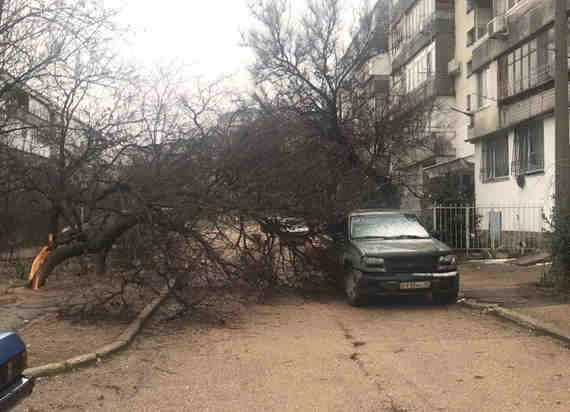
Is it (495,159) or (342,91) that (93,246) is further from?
(495,159)

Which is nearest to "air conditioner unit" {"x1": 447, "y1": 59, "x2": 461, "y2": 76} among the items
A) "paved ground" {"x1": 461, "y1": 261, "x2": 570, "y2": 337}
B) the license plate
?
"paved ground" {"x1": 461, "y1": 261, "x2": 570, "y2": 337}

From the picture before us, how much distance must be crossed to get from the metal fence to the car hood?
882 cm

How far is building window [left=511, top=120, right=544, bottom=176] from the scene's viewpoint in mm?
21328

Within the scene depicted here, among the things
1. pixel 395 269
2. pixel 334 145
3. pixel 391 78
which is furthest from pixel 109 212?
pixel 391 78

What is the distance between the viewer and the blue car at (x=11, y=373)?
3.63m

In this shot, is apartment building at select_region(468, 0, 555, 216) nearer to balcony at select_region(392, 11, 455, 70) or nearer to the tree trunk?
balcony at select_region(392, 11, 455, 70)

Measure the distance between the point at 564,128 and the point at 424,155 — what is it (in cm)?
2086

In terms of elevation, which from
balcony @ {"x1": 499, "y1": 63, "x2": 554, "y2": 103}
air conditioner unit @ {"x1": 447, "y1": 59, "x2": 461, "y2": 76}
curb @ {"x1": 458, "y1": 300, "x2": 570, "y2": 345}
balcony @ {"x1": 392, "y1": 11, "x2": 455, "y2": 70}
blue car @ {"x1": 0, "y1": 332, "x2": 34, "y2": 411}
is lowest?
curb @ {"x1": 458, "y1": 300, "x2": 570, "y2": 345}

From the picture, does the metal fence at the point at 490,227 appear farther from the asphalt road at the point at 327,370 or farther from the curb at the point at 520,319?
the asphalt road at the point at 327,370

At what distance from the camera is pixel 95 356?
7512mm

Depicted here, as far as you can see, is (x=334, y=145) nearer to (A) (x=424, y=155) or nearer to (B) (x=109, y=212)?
(B) (x=109, y=212)

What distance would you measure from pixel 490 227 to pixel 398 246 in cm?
1167

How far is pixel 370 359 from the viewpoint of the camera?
24.3ft

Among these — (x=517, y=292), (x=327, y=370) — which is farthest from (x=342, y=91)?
(x=327, y=370)
